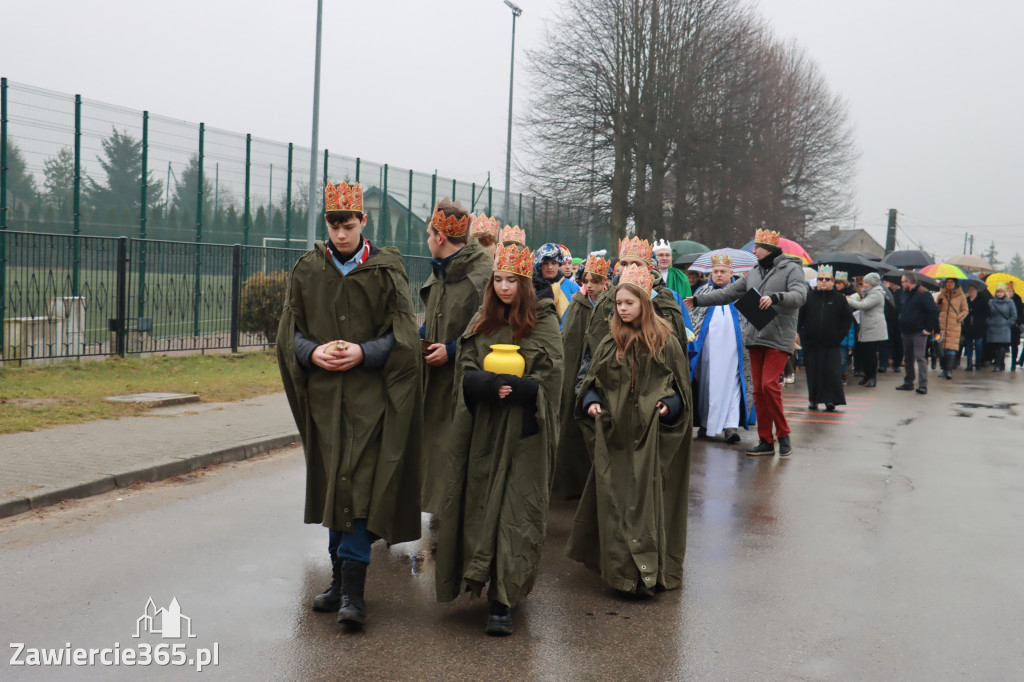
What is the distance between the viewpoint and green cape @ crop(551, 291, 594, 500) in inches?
299

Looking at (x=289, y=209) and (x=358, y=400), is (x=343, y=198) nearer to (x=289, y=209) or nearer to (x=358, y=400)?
(x=358, y=400)

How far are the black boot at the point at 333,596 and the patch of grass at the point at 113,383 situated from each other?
5372 mm

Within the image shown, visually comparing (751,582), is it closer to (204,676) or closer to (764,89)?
(204,676)

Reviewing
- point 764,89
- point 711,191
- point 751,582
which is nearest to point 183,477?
point 751,582

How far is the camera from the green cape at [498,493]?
4.90m

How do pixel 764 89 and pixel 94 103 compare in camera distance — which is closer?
pixel 94 103

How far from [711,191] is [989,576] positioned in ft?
112

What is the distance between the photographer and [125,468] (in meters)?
7.81

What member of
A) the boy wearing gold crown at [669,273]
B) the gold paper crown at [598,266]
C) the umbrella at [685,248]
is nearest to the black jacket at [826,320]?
the boy wearing gold crown at [669,273]

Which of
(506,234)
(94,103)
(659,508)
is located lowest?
(659,508)

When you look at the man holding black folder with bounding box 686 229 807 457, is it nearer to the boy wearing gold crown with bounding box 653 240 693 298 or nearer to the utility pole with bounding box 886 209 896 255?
the boy wearing gold crown with bounding box 653 240 693 298

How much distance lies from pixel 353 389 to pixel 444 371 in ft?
4.84

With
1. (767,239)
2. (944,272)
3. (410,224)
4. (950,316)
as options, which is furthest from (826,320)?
(410,224)

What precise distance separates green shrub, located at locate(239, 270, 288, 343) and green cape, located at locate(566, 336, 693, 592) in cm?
1314
